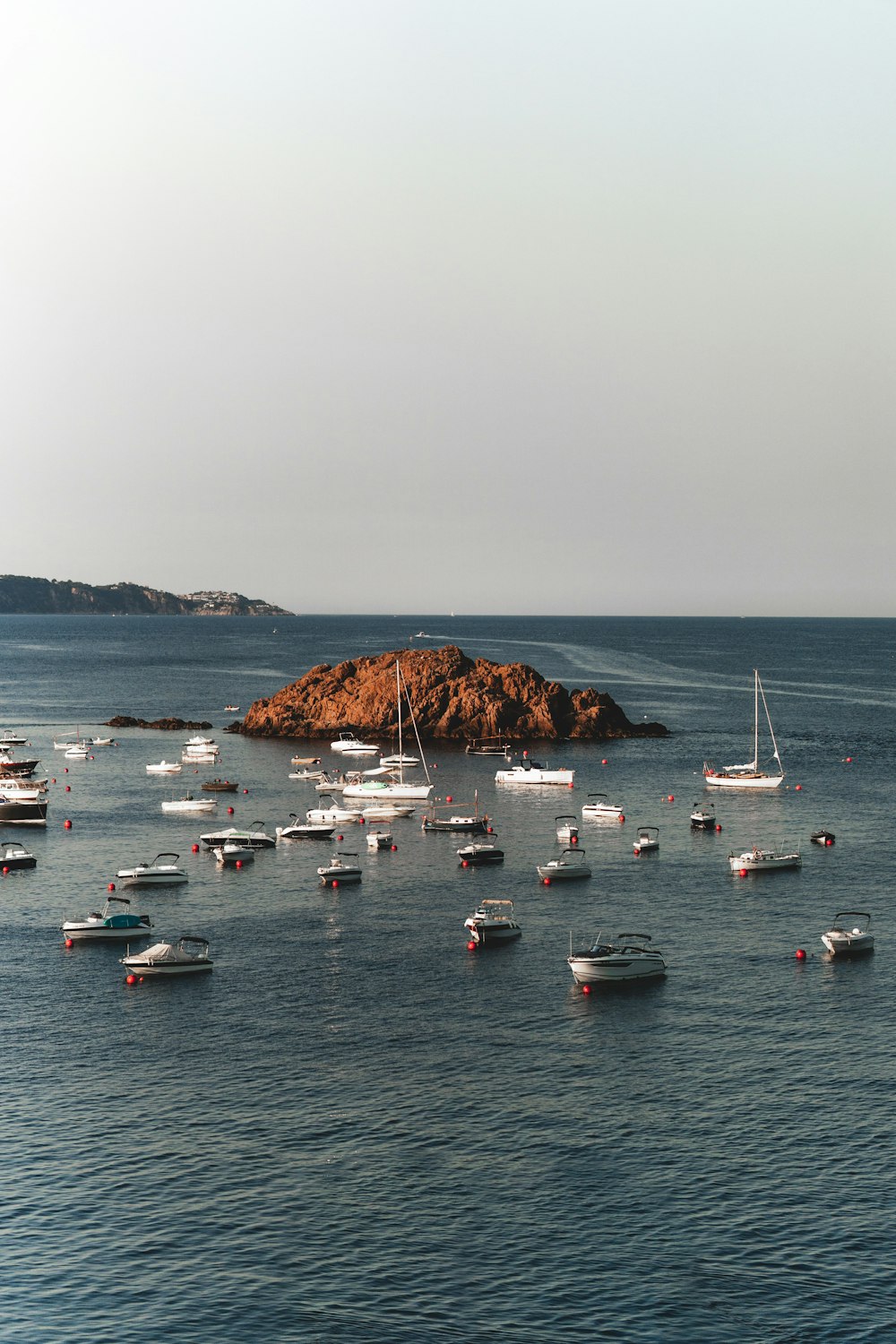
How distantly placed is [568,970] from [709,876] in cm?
3009

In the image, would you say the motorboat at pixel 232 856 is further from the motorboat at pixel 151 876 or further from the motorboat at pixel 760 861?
the motorboat at pixel 760 861

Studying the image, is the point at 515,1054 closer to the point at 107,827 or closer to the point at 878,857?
the point at 878,857

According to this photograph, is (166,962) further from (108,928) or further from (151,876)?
(151,876)

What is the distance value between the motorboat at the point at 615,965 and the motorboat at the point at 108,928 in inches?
1131

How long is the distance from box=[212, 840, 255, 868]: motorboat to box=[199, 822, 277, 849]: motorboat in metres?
1.84

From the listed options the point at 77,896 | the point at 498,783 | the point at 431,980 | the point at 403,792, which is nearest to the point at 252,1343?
the point at 431,980

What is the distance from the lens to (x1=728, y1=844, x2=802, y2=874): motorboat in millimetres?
108844

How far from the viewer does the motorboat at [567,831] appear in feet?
400

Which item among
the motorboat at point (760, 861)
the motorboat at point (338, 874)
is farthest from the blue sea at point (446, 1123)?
the motorboat at point (760, 861)

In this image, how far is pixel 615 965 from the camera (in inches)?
3100

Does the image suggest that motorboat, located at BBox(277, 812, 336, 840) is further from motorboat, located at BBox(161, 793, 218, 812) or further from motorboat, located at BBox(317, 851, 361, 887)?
motorboat, located at BBox(317, 851, 361, 887)

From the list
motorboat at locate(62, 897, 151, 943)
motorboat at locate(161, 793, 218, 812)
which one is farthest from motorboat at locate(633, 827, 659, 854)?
motorboat at locate(62, 897, 151, 943)

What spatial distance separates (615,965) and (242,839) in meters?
48.4

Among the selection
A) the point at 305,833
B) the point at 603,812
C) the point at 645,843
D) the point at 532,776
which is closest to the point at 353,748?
the point at 532,776
